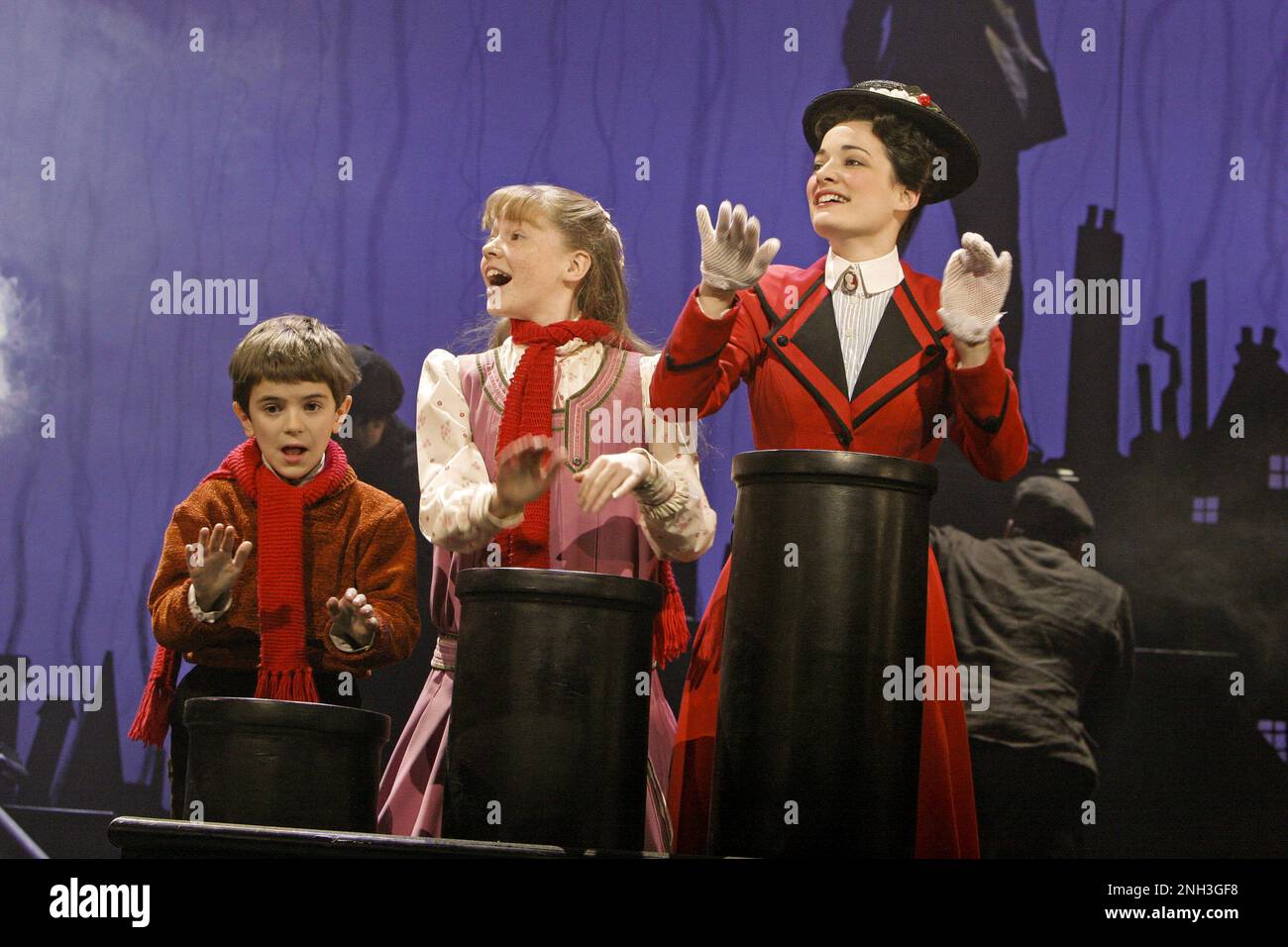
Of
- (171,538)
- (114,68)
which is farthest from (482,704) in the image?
(114,68)

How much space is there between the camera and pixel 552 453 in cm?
237

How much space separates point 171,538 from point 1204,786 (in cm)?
220

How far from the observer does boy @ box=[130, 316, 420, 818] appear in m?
2.61

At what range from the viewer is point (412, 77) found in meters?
3.40

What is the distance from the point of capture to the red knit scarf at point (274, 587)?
8.54 ft

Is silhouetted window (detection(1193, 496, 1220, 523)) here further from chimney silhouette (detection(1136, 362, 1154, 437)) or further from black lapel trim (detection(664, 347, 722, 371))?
black lapel trim (detection(664, 347, 722, 371))

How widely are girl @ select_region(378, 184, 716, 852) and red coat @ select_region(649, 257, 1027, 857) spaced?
0.14 metres

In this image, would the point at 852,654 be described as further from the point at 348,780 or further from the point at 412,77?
the point at 412,77

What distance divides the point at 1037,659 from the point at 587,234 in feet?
4.56

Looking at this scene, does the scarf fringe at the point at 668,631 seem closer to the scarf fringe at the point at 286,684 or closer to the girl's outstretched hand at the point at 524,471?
the girl's outstretched hand at the point at 524,471

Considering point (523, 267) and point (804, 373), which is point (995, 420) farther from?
point (523, 267)

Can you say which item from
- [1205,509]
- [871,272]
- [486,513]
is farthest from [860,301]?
[1205,509]

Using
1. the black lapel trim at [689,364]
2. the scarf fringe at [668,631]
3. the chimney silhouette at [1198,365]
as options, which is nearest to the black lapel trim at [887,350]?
the black lapel trim at [689,364]
